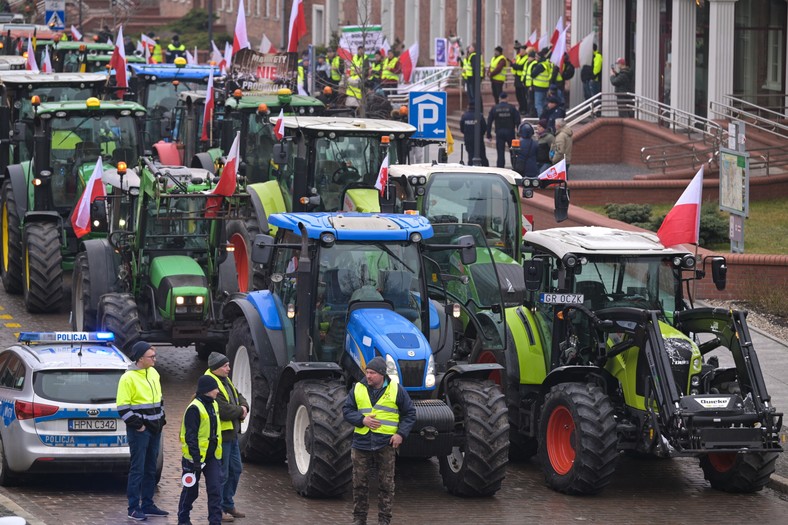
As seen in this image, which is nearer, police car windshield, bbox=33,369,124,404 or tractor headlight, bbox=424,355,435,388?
police car windshield, bbox=33,369,124,404

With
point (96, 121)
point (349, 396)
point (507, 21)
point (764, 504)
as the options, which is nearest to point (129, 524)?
point (349, 396)

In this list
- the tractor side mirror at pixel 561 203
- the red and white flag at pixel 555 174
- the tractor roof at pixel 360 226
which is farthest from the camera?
the red and white flag at pixel 555 174

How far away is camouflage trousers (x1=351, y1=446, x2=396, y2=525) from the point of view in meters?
13.2

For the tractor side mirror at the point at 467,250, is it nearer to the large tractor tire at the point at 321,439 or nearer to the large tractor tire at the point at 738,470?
the large tractor tire at the point at 321,439

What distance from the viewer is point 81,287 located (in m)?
20.3

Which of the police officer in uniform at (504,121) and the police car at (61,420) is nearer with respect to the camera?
the police car at (61,420)

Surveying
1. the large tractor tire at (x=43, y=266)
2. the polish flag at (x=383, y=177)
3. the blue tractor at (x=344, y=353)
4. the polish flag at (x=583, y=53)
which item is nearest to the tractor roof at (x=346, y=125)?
the polish flag at (x=383, y=177)

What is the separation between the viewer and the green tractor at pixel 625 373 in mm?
14359

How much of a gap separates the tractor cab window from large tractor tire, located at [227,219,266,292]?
2.95 metres

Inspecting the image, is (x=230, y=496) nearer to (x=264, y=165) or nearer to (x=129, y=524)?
(x=129, y=524)

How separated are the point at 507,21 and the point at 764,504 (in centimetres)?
3806

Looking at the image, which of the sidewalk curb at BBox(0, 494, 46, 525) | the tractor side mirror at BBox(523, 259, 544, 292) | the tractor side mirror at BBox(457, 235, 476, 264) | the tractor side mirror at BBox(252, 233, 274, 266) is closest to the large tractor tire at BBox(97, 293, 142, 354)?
the tractor side mirror at BBox(252, 233, 274, 266)

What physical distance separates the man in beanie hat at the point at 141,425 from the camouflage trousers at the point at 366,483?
1.76 meters

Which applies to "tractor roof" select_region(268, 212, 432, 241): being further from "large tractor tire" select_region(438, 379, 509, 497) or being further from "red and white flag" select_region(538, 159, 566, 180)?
"red and white flag" select_region(538, 159, 566, 180)
